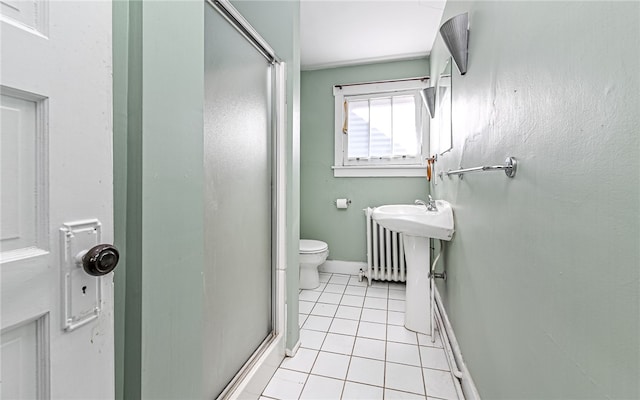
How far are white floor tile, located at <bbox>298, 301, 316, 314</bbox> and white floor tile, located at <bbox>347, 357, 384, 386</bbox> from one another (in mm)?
680

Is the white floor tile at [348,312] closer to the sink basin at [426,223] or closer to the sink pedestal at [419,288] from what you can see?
the sink pedestal at [419,288]

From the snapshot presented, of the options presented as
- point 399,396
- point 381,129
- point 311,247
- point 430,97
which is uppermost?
point 430,97

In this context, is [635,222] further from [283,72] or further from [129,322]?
[283,72]

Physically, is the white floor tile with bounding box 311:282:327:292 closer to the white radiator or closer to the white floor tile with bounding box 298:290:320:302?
the white floor tile with bounding box 298:290:320:302

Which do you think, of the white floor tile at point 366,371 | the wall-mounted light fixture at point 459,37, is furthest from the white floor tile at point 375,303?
the wall-mounted light fixture at point 459,37

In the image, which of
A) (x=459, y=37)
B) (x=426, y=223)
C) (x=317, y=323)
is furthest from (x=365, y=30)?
(x=317, y=323)

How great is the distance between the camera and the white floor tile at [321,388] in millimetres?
1352

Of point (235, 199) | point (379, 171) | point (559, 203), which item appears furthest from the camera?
point (379, 171)

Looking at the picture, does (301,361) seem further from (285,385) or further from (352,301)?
(352,301)

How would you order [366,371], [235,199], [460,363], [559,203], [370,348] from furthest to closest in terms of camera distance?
1. [370,348]
2. [366,371]
3. [460,363]
4. [235,199]
5. [559,203]

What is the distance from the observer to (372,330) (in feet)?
6.42

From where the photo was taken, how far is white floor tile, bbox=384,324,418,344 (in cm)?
183

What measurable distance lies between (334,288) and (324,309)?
18.1 inches

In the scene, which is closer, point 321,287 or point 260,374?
point 260,374
